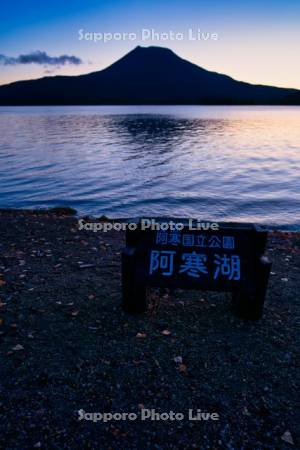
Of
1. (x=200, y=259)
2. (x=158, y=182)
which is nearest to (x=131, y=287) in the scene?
(x=200, y=259)

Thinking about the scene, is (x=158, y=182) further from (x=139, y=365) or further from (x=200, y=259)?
(x=139, y=365)

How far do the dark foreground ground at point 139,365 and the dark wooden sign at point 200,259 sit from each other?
0.90 meters

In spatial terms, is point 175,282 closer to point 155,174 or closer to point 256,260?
point 256,260

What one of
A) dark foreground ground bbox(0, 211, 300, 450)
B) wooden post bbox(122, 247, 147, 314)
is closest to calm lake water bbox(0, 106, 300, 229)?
dark foreground ground bbox(0, 211, 300, 450)

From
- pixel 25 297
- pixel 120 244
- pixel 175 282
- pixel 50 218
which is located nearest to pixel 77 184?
pixel 50 218
